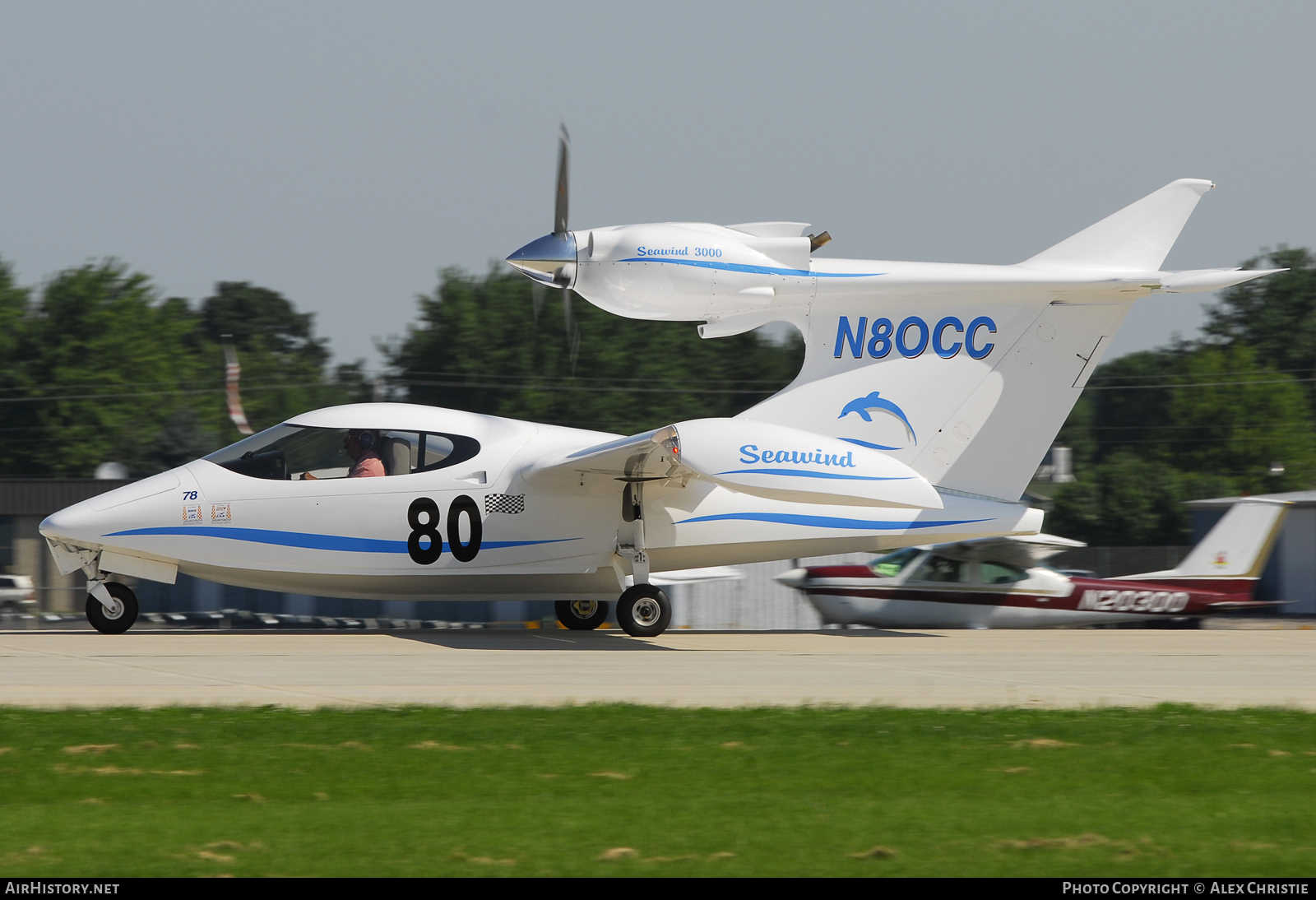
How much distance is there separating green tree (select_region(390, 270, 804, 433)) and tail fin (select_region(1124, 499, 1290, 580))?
39424 mm

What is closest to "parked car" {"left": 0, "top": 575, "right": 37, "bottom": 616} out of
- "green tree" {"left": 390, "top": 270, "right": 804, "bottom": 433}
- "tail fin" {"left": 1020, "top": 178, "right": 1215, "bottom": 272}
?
"tail fin" {"left": 1020, "top": 178, "right": 1215, "bottom": 272}

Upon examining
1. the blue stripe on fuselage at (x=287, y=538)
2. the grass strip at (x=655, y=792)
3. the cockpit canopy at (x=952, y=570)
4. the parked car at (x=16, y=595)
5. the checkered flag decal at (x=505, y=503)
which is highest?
the checkered flag decal at (x=505, y=503)

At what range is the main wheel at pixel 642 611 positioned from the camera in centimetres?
1535

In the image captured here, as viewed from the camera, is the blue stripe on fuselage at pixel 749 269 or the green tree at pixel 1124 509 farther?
the green tree at pixel 1124 509

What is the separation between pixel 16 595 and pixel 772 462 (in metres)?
21.3

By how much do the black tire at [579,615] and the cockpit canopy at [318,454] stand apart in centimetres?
284

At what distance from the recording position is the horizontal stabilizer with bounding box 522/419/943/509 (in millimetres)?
14008

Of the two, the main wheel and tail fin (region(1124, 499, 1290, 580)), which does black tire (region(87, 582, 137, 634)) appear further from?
tail fin (region(1124, 499, 1290, 580))

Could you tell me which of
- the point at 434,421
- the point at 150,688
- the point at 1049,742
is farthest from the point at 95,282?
the point at 1049,742

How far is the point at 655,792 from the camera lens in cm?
668

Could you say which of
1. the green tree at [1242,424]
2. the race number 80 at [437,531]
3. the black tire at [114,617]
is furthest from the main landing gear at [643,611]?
the green tree at [1242,424]

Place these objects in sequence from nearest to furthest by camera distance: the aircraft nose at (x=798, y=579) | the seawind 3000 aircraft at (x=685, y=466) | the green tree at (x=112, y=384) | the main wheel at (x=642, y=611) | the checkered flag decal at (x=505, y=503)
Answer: the seawind 3000 aircraft at (x=685, y=466), the main wheel at (x=642, y=611), the checkered flag decal at (x=505, y=503), the aircraft nose at (x=798, y=579), the green tree at (x=112, y=384)

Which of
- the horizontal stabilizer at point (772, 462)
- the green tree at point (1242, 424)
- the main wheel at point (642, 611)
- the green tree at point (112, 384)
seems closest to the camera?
the horizontal stabilizer at point (772, 462)

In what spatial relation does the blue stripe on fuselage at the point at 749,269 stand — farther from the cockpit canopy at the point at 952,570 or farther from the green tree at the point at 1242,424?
the green tree at the point at 1242,424
